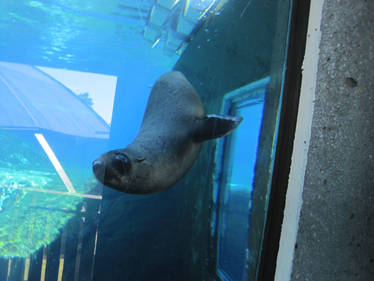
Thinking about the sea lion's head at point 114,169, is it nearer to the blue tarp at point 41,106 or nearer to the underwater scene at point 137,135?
the underwater scene at point 137,135

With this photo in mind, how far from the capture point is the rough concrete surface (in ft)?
3.33

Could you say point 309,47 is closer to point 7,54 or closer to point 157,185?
point 157,185

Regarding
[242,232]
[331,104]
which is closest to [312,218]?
[331,104]

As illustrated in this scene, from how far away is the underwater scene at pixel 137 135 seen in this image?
1297 millimetres

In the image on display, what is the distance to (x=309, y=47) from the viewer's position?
1072 millimetres

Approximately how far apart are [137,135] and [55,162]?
56cm

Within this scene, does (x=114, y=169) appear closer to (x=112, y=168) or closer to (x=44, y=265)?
(x=112, y=168)

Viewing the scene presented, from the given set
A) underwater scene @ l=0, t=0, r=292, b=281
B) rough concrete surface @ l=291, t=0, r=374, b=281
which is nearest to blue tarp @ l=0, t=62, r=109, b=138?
underwater scene @ l=0, t=0, r=292, b=281

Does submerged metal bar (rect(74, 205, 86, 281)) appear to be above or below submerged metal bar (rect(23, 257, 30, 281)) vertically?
above

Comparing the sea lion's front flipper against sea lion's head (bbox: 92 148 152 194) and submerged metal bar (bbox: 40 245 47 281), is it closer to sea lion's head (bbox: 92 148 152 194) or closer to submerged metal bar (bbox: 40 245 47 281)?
sea lion's head (bbox: 92 148 152 194)

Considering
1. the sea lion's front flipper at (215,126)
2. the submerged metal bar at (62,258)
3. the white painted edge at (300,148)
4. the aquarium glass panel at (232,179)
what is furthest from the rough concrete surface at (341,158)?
the submerged metal bar at (62,258)

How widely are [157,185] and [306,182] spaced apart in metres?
0.90

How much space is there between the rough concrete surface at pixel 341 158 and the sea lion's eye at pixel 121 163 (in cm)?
88

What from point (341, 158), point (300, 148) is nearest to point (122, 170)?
point (300, 148)
